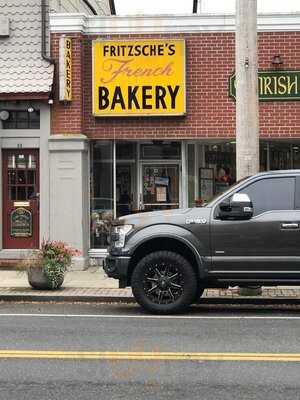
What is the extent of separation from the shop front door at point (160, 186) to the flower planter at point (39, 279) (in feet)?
13.7

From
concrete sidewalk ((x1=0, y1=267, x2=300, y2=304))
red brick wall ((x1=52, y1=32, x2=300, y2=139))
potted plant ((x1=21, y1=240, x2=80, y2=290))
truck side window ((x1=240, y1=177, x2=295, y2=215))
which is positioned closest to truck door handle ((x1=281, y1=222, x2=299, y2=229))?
truck side window ((x1=240, y1=177, x2=295, y2=215))

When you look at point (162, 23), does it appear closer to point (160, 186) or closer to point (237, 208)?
point (160, 186)

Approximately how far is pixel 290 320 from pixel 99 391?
13.1ft

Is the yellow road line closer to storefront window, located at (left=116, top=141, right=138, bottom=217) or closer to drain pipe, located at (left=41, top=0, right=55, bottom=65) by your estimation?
storefront window, located at (left=116, top=141, right=138, bottom=217)

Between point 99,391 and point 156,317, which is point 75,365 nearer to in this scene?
point 99,391

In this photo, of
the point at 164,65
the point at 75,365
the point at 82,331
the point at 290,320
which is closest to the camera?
the point at 75,365

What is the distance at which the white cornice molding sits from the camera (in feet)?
45.6

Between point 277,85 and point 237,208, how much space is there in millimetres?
5965

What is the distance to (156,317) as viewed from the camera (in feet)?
29.1

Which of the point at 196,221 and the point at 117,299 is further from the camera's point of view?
the point at 117,299

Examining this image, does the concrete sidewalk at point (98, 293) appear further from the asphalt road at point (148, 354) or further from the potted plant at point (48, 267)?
the asphalt road at point (148, 354)

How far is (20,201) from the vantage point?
14.4 m

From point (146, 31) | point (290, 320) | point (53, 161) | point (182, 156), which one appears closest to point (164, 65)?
point (146, 31)

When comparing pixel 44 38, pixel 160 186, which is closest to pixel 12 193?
pixel 160 186
